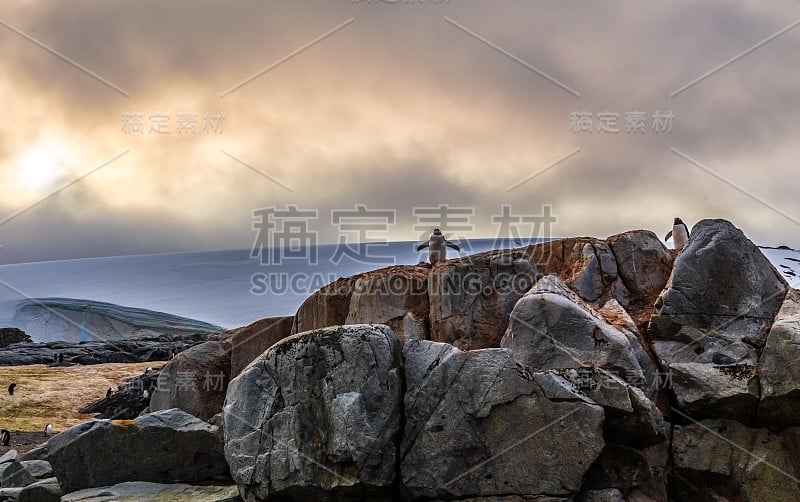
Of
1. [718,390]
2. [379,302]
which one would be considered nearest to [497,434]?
[718,390]

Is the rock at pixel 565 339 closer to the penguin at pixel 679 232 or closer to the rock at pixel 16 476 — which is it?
the penguin at pixel 679 232

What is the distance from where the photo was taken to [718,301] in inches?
474

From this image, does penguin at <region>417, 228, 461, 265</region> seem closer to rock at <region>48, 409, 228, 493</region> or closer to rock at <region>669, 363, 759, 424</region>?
rock at <region>669, 363, 759, 424</region>

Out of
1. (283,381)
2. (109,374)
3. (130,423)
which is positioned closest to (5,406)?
(109,374)

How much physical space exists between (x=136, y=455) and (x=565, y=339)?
7.74 meters

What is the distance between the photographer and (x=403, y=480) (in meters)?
9.41

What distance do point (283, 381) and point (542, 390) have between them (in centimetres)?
406

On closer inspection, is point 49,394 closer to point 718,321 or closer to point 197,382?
point 197,382

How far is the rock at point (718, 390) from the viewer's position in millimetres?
10703

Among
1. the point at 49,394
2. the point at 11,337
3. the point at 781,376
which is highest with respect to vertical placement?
the point at 781,376

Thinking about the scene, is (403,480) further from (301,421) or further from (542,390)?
(542,390)

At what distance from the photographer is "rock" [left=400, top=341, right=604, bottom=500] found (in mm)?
9078

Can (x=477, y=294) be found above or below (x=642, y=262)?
below

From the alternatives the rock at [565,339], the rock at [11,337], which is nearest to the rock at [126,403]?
the rock at [565,339]
